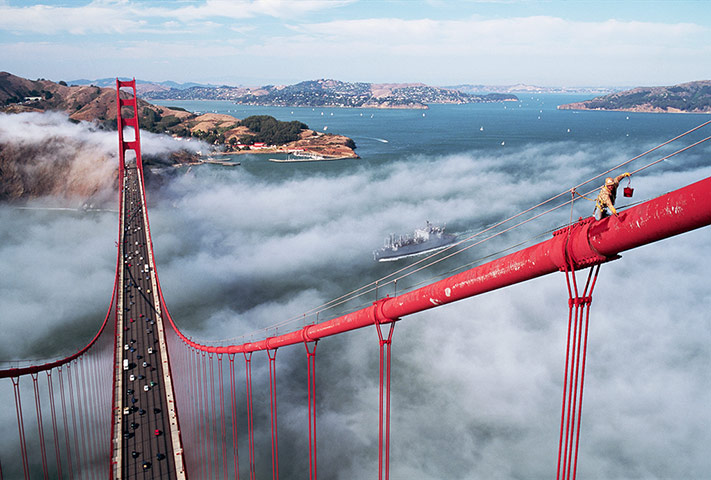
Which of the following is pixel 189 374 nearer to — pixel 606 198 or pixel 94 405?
pixel 94 405

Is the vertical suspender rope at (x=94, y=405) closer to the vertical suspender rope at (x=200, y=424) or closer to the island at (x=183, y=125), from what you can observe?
the vertical suspender rope at (x=200, y=424)

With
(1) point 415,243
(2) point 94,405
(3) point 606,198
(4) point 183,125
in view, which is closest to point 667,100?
(1) point 415,243

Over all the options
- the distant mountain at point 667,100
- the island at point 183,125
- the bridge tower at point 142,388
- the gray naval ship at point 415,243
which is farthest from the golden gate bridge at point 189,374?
the distant mountain at point 667,100

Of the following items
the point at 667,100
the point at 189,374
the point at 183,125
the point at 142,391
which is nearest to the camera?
the point at 142,391

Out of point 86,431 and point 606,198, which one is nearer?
point 606,198

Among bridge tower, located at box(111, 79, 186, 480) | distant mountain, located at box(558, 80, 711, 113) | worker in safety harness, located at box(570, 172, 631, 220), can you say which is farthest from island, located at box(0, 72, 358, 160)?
distant mountain, located at box(558, 80, 711, 113)

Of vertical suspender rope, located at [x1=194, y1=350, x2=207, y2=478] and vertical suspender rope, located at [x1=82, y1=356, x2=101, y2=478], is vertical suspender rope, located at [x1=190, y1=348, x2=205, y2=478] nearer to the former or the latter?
vertical suspender rope, located at [x1=194, y1=350, x2=207, y2=478]
